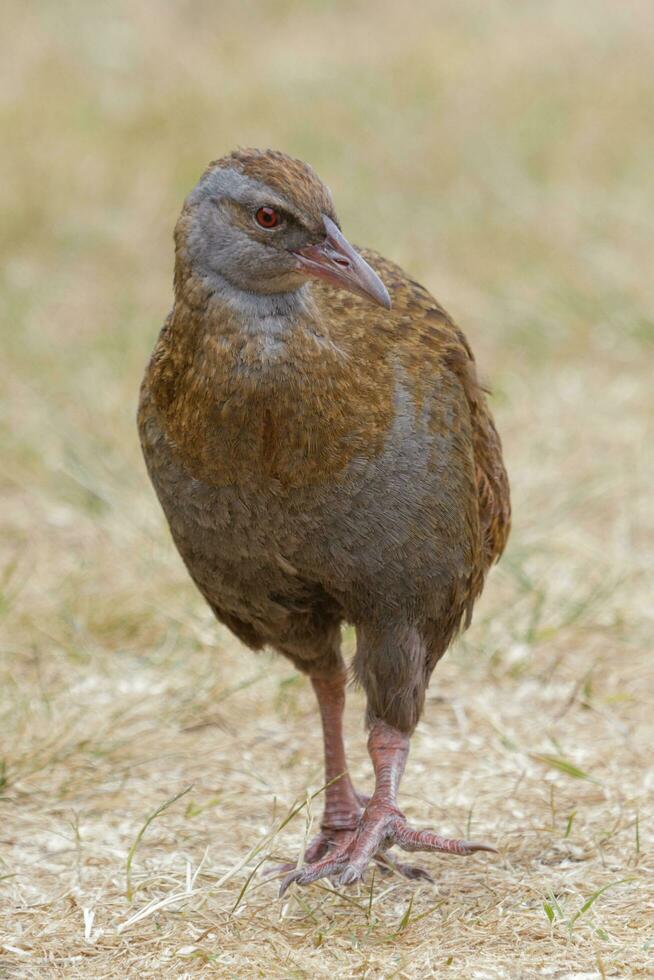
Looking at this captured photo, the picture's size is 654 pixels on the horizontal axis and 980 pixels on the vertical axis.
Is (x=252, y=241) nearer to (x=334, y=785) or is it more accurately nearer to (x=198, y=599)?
(x=334, y=785)

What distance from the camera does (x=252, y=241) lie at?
10.8 feet

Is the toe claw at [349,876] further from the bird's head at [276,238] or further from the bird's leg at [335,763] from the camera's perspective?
the bird's head at [276,238]

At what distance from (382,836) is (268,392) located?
3.50 ft

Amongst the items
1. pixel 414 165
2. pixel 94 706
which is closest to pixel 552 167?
pixel 414 165

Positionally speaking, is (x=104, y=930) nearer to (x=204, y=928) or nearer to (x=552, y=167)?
(x=204, y=928)

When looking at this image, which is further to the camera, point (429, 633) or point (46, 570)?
point (46, 570)

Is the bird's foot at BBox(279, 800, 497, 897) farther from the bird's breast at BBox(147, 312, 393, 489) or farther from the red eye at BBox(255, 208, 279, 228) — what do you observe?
the red eye at BBox(255, 208, 279, 228)

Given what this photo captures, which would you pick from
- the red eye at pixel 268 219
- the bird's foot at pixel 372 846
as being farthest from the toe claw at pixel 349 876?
the red eye at pixel 268 219

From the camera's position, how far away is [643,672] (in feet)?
15.6

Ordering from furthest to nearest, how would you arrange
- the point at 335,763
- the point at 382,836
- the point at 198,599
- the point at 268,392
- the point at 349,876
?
the point at 198,599, the point at 335,763, the point at 382,836, the point at 349,876, the point at 268,392

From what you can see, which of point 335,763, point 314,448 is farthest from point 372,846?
point 314,448

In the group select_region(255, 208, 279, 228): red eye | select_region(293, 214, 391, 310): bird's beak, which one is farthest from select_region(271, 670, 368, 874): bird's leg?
select_region(255, 208, 279, 228): red eye

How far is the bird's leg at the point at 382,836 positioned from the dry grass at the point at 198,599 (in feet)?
0.27

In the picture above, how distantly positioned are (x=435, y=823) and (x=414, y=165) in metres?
6.66
